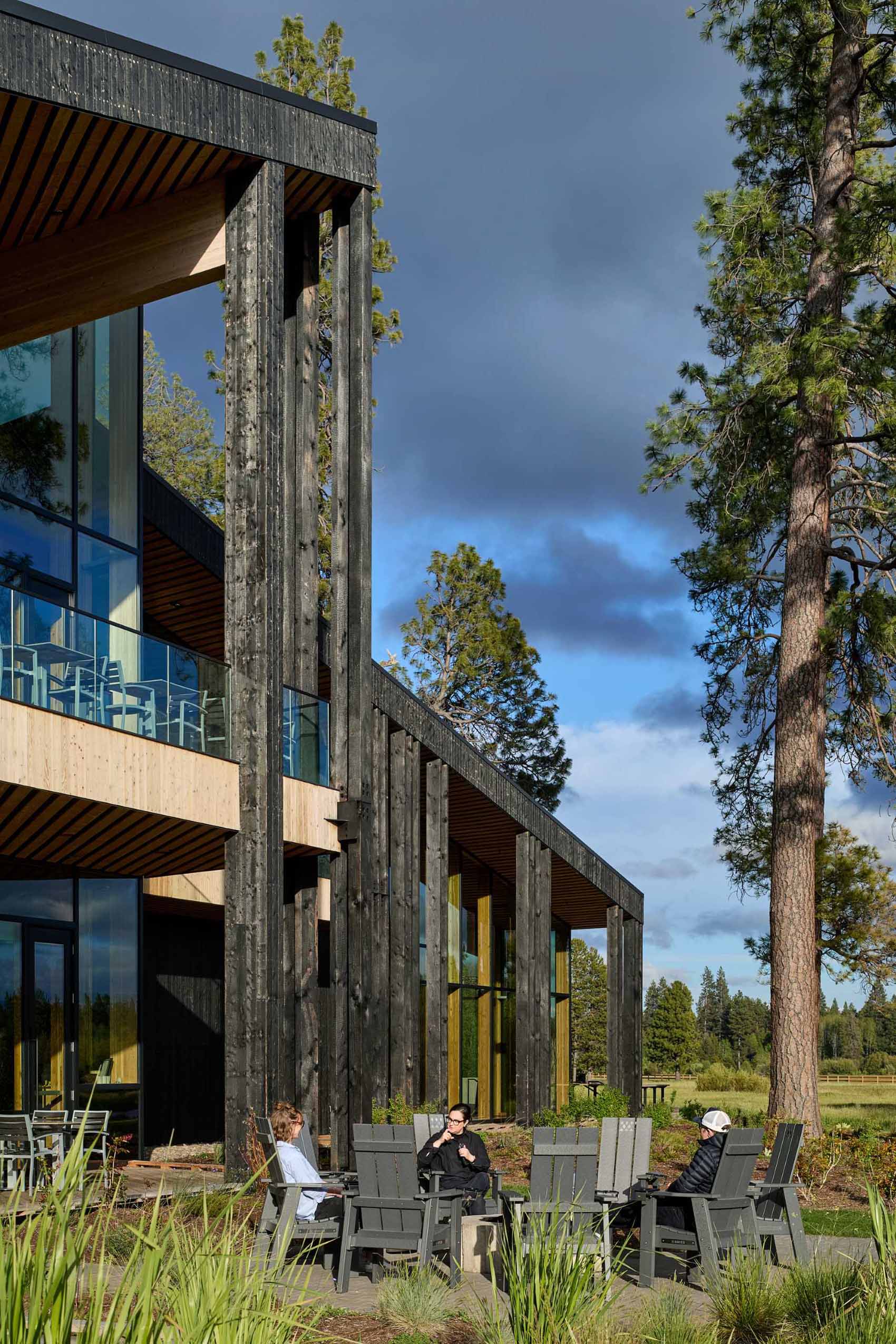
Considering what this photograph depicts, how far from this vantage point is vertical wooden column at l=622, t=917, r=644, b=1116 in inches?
1014

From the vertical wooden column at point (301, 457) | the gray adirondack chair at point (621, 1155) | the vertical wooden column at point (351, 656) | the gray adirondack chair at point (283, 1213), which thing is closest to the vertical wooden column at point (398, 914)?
the vertical wooden column at point (351, 656)

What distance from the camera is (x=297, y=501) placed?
16.3 metres

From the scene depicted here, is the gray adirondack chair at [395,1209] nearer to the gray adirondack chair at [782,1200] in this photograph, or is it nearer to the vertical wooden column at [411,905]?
the gray adirondack chair at [782,1200]

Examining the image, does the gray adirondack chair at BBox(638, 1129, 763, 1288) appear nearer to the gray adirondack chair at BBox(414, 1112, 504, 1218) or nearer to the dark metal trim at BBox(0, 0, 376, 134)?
the gray adirondack chair at BBox(414, 1112, 504, 1218)

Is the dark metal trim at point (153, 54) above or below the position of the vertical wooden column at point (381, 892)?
above

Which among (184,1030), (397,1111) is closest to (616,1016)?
(184,1030)

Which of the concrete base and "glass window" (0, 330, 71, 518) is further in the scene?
"glass window" (0, 330, 71, 518)

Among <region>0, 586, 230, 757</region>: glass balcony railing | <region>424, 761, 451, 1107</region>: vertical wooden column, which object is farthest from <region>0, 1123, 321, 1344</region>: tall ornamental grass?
<region>424, 761, 451, 1107</region>: vertical wooden column

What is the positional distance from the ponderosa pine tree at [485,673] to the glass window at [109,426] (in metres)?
24.0

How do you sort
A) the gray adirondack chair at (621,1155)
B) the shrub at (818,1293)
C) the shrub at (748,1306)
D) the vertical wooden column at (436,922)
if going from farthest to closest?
the vertical wooden column at (436,922)
the gray adirondack chair at (621,1155)
the shrub at (748,1306)
the shrub at (818,1293)

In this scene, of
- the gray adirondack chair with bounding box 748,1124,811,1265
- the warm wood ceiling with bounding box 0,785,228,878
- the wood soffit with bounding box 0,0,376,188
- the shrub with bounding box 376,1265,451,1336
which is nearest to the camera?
the shrub with bounding box 376,1265,451,1336

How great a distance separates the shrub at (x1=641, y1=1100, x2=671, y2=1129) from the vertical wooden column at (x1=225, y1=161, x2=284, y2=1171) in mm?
8620

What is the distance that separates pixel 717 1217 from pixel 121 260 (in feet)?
Result: 36.3

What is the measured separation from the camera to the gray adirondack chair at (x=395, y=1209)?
877 cm
